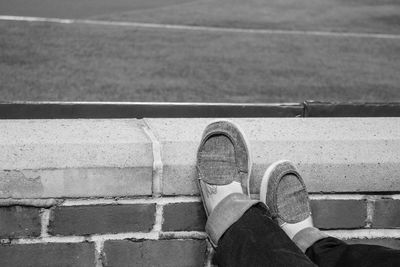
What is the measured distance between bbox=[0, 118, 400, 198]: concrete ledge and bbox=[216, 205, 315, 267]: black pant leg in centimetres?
15

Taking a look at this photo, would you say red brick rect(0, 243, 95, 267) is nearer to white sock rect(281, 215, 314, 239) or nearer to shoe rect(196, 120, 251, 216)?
shoe rect(196, 120, 251, 216)

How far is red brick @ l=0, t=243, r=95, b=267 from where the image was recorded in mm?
1445

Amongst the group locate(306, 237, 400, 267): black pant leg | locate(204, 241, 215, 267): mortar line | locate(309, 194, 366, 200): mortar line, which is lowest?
locate(204, 241, 215, 267): mortar line

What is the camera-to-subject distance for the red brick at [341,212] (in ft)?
5.13

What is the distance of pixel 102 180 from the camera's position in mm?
1419

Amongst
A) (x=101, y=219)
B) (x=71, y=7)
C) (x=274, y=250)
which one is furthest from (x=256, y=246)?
(x=71, y=7)

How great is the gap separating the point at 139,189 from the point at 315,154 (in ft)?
1.58

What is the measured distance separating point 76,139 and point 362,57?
4.16m

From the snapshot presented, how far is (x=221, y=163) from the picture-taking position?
68.0 inches

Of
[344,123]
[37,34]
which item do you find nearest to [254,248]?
[344,123]

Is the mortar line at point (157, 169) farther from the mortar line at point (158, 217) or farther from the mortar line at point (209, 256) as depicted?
the mortar line at point (209, 256)

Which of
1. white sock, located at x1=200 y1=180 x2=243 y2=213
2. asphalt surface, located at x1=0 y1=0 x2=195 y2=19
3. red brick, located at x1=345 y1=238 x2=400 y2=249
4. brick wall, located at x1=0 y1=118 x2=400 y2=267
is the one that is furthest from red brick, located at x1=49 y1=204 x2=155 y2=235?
asphalt surface, located at x1=0 y1=0 x2=195 y2=19

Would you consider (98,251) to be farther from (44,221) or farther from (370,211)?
(370,211)

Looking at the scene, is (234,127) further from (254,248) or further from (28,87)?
(28,87)
